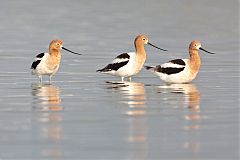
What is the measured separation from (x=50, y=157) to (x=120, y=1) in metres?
37.0

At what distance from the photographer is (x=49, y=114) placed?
14523 millimetres

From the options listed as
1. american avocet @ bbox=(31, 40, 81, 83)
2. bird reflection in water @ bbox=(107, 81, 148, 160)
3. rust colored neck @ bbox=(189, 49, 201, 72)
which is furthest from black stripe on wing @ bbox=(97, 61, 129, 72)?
rust colored neck @ bbox=(189, 49, 201, 72)

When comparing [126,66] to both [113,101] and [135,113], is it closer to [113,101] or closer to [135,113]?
[113,101]

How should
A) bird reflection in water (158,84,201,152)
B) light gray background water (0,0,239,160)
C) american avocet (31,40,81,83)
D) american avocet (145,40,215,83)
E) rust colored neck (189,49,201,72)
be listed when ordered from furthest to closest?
american avocet (31,40,81,83) < rust colored neck (189,49,201,72) < american avocet (145,40,215,83) < bird reflection in water (158,84,201,152) < light gray background water (0,0,239,160)

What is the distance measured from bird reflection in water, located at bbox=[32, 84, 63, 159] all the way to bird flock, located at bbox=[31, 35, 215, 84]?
952 mm

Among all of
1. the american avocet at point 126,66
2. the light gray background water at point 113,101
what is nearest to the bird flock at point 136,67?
the american avocet at point 126,66

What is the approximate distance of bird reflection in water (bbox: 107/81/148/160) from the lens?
11.7 m

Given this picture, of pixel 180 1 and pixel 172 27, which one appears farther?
pixel 180 1

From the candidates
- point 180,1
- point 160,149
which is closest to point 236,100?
point 160,149

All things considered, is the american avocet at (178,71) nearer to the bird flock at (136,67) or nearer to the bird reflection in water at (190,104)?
the bird flock at (136,67)

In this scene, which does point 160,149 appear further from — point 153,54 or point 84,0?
point 84,0

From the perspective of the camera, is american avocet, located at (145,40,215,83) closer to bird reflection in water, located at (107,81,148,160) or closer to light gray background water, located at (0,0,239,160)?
light gray background water, located at (0,0,239,160)

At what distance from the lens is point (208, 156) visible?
36.9ft

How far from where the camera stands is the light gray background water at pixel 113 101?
11.9 metres
